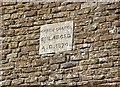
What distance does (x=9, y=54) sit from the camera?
1034 cm

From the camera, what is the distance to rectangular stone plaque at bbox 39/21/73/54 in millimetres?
9930

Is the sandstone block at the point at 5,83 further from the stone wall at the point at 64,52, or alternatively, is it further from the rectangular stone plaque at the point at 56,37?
the rectangular stone plaque at the point at 56,37

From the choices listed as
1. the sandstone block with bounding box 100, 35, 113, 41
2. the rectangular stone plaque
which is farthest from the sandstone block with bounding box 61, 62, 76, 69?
the sandstone block with bounding box 100, 35, 113, 41

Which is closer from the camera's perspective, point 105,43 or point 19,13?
point 105,43

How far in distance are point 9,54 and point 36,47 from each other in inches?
21.4

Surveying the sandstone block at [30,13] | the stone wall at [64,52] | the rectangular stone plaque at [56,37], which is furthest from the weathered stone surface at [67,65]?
the sandstone block at [30,13]

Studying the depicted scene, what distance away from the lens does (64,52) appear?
32.4 ft

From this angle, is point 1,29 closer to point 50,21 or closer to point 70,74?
point 50,21

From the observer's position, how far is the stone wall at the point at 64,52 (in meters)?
9.56

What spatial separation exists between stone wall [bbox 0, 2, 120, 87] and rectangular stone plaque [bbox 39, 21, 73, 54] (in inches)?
2.9

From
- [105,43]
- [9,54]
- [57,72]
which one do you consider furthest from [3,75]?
[105,43]

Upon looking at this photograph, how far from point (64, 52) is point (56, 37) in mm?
348

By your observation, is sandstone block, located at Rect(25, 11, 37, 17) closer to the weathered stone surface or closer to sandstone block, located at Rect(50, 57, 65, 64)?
sandstone block, located at Rect(50, 57, 65, 64)

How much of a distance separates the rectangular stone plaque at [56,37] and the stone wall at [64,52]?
0.07m
